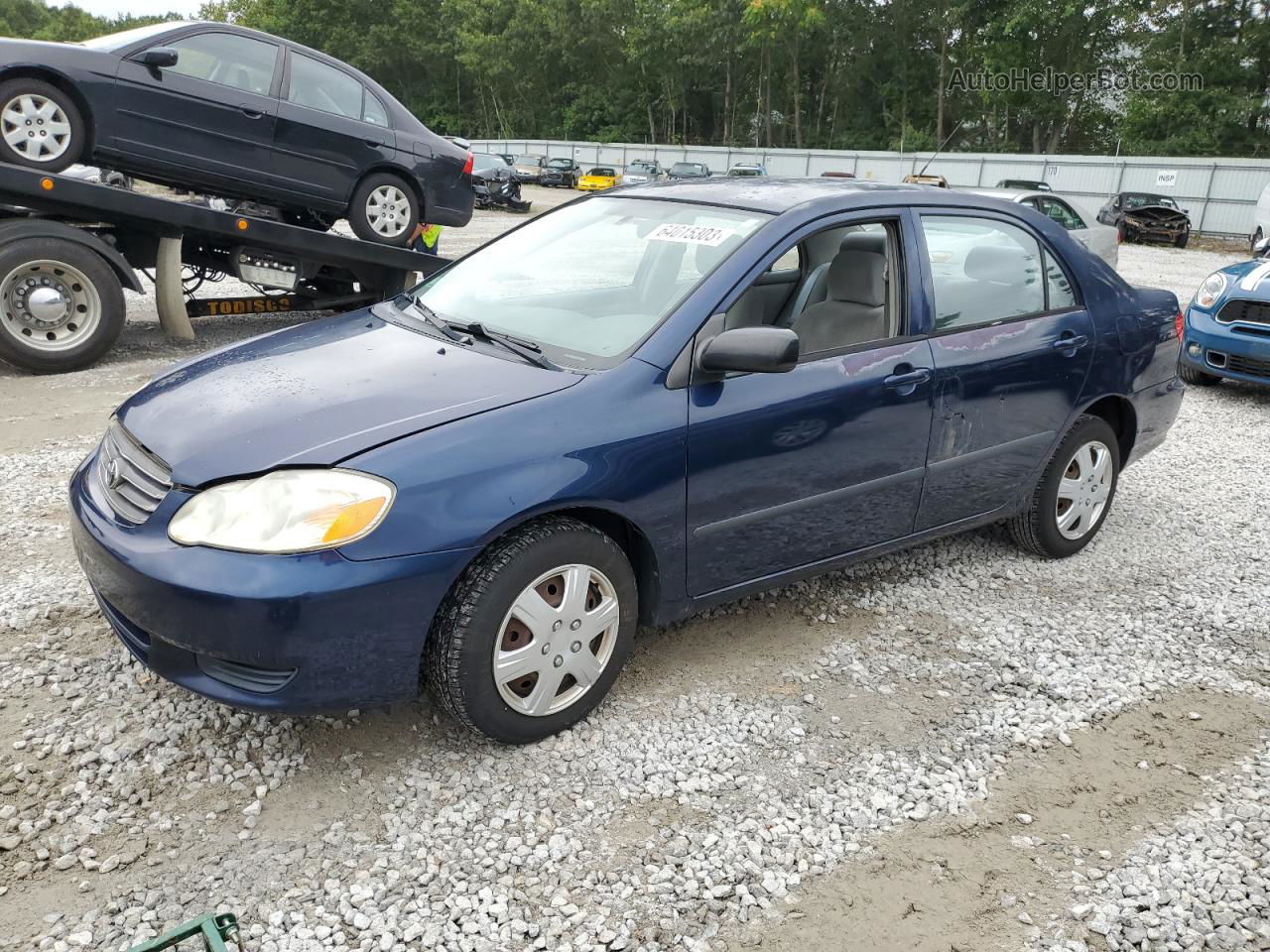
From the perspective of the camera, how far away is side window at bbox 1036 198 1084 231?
11.6 metres

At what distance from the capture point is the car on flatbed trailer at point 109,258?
22.2 feet

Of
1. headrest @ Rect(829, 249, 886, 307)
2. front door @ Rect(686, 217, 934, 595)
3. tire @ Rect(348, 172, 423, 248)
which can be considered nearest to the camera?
front door @ Rect(686, 217, 934, 595)

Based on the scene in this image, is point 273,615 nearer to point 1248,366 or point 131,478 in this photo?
point 131,478

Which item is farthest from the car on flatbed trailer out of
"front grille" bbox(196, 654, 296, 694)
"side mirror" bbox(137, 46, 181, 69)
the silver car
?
the silver car

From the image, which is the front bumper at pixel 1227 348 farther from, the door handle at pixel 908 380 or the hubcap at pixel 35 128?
the hubcap at pixel 35 128

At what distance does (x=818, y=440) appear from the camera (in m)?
→ 3.41

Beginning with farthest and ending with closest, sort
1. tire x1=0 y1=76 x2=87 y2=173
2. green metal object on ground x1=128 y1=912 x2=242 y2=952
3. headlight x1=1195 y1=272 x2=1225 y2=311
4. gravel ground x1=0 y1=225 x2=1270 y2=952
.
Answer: headlight x1=1195 y1=272 x2=1225 y2=311 < tire x1=0 y1=76 x2=87 y2=173 < gravel ground x1=0 y1=225 x2=1270 y2=952 < green metal object on ground x1=128 y1=912 x2=242 y2=952

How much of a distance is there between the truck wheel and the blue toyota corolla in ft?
13.7

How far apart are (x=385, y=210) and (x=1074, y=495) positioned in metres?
6.87

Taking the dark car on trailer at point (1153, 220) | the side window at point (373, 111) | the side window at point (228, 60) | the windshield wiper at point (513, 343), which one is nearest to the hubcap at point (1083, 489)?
the windshield wiper at point (513, 343)

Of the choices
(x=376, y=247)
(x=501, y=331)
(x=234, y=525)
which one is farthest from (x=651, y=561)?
(x=376, y=247)

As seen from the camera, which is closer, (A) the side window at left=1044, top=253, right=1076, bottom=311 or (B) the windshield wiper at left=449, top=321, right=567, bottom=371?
(B) the windshield wiper at left=449, top=321, right=567, bottom=371

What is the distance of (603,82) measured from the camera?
6347 cm

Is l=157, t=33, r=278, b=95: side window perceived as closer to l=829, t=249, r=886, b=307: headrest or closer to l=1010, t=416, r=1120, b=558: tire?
l=829, t=249, r=886, b=307: headrest
